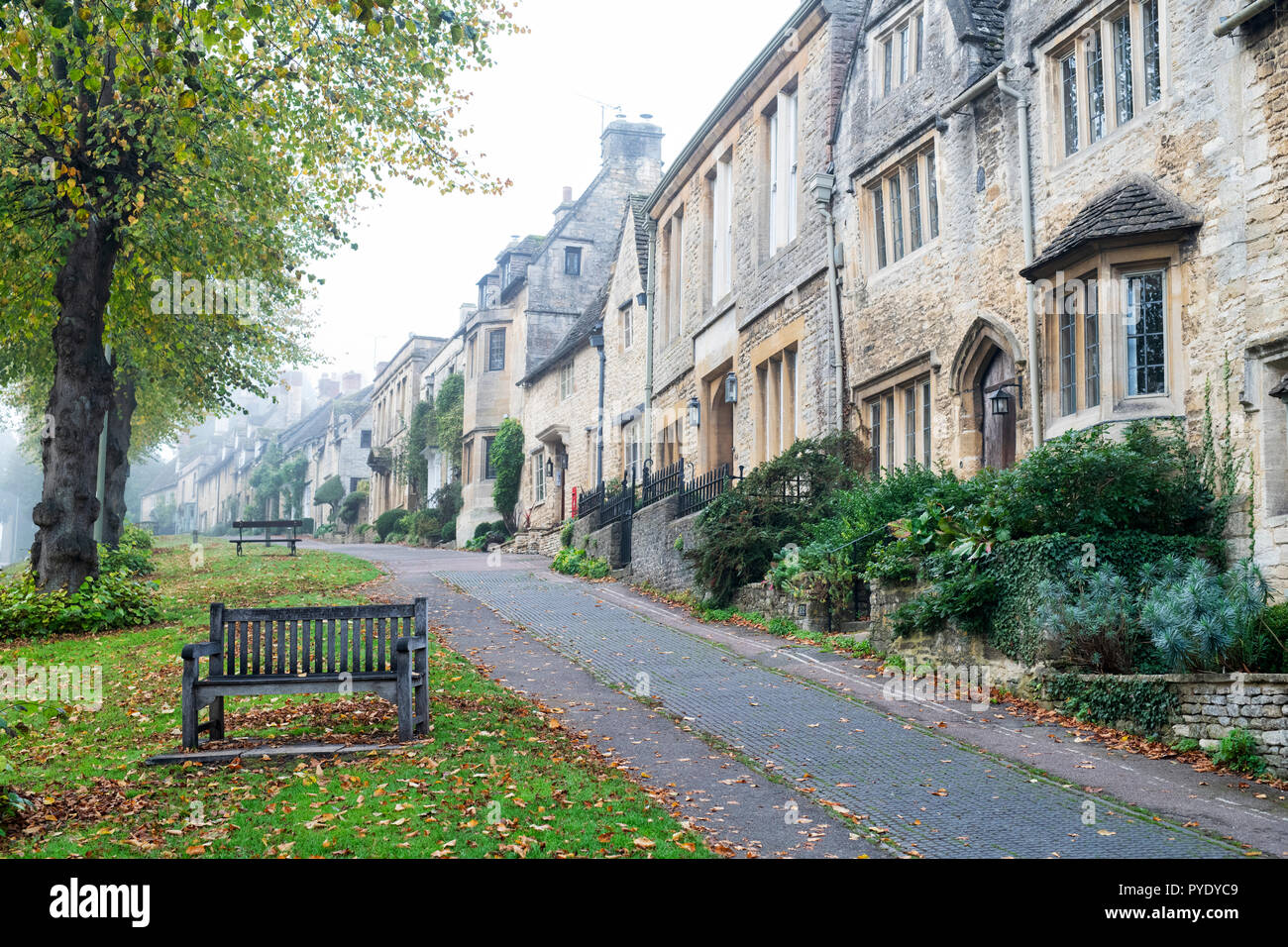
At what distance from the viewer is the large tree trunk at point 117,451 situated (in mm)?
25062

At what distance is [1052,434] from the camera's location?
13.5 m

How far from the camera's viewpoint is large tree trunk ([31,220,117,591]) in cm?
1555

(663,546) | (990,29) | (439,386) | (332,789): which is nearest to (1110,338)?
(990,29)

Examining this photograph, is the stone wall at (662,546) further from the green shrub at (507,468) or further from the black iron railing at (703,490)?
the green shrub at (507,468)

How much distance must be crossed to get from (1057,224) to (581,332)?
23.4 m

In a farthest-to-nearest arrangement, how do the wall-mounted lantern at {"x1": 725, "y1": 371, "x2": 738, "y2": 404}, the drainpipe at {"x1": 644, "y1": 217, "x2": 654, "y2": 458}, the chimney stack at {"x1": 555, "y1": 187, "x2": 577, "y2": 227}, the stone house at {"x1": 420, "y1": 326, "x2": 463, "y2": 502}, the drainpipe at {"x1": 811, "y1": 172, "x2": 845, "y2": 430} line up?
the stone house at {"x1": 420, "y1": 326, "x2": 463, "y2": 502}, the chimney stack at {"x1": 555, "y1": 187, "x2": 577, "y2": 227}, the drainpipe at {"x1": 644, "y1": 217, "x2": 654, "y2": 458}, the wall-mounted lantern at {"x1": 725, "y1": 371, "x2": 738, "y2": 404}, the drainpipe at {"x1": 811, "y1": 172, "x2": 845, "y2": 430}

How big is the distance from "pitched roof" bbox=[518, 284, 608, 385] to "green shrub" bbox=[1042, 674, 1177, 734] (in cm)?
2517

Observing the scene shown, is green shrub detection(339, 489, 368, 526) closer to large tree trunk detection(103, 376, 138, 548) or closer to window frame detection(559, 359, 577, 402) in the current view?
window frame detection(559, 359, 577, 402)

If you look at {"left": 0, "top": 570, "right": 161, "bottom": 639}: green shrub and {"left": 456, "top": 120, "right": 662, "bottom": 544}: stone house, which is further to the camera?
{"left": 456, "top": 120, "right": 662, "bottom": 544}: stone house

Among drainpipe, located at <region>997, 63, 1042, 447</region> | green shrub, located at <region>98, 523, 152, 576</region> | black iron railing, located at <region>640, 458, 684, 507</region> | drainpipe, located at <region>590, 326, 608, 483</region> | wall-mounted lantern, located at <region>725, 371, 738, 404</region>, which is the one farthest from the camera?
drainpipe, located at <region>590, 326, 608, 483</region>

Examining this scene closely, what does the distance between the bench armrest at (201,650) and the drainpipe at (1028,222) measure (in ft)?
31.7

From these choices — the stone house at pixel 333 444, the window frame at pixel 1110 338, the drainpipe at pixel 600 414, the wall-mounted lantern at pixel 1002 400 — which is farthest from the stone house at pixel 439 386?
the window frame at pixel 1110 338
